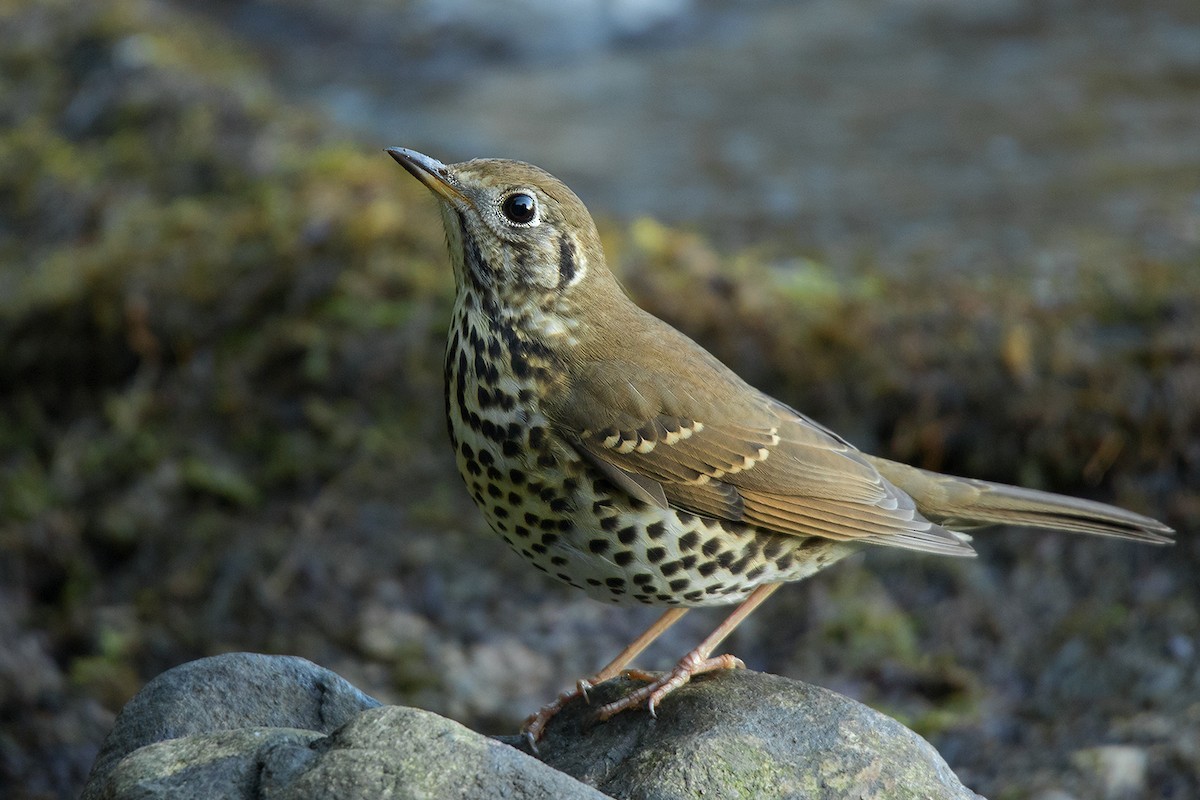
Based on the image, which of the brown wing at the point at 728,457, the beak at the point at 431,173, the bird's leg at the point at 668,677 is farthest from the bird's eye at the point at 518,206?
the bird's leg at the point at 668,677

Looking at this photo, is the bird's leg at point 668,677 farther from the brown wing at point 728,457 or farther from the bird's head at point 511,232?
the bird's head at point 511,232

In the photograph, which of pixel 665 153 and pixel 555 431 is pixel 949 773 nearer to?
pixel 555 431

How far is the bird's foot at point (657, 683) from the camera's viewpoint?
3.81m

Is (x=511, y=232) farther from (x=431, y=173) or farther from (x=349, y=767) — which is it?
(x=349, y=767)

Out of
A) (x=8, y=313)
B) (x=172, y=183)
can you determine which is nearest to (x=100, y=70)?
(x=172, y=183)

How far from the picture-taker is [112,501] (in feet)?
20.6

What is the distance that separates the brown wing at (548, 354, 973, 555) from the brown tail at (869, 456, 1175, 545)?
0.16m

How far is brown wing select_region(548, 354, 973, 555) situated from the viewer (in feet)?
12.6

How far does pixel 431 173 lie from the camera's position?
153 inches

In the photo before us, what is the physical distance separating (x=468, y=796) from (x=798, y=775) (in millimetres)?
939

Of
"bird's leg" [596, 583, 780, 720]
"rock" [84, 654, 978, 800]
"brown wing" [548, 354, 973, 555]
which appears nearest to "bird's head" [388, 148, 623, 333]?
"brown wing" [548, 354, 973, 555]

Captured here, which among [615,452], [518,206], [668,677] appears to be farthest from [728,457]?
[518,206]

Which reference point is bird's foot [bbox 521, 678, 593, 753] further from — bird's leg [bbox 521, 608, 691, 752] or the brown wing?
the brown wing

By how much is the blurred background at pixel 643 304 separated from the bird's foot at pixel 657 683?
1643mm
